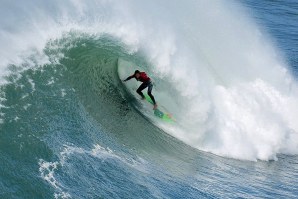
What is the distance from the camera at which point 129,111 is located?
612 inches

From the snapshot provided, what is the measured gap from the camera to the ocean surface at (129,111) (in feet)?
37.5

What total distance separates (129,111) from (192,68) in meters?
3.48

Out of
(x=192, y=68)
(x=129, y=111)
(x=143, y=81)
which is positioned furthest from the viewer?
(x=192, y=68)

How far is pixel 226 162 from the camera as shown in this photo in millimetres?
15391

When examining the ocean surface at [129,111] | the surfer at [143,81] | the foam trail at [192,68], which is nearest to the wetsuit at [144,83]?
the surfer at [143,81]

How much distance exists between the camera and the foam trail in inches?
622

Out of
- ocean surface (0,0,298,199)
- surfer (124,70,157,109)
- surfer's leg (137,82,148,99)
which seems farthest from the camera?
surfer's leg (137,82,148,99)

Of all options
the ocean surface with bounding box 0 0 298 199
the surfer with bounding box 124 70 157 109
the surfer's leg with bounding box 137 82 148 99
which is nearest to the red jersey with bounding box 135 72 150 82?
the surfer with bounding box 124 70 157 109

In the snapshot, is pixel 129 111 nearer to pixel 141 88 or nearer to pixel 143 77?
pixel 141 88

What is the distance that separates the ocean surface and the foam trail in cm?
4

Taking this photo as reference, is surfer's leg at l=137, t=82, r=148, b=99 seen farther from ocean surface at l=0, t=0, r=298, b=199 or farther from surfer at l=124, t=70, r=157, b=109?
ocean surface at l=0, t=0, r=298, b=199

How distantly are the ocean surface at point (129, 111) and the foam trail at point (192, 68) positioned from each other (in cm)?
4

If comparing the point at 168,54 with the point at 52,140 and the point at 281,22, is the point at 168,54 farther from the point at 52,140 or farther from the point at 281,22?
the point at 281,22

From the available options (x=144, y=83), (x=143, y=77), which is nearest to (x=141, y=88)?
(x=144, y=83)
